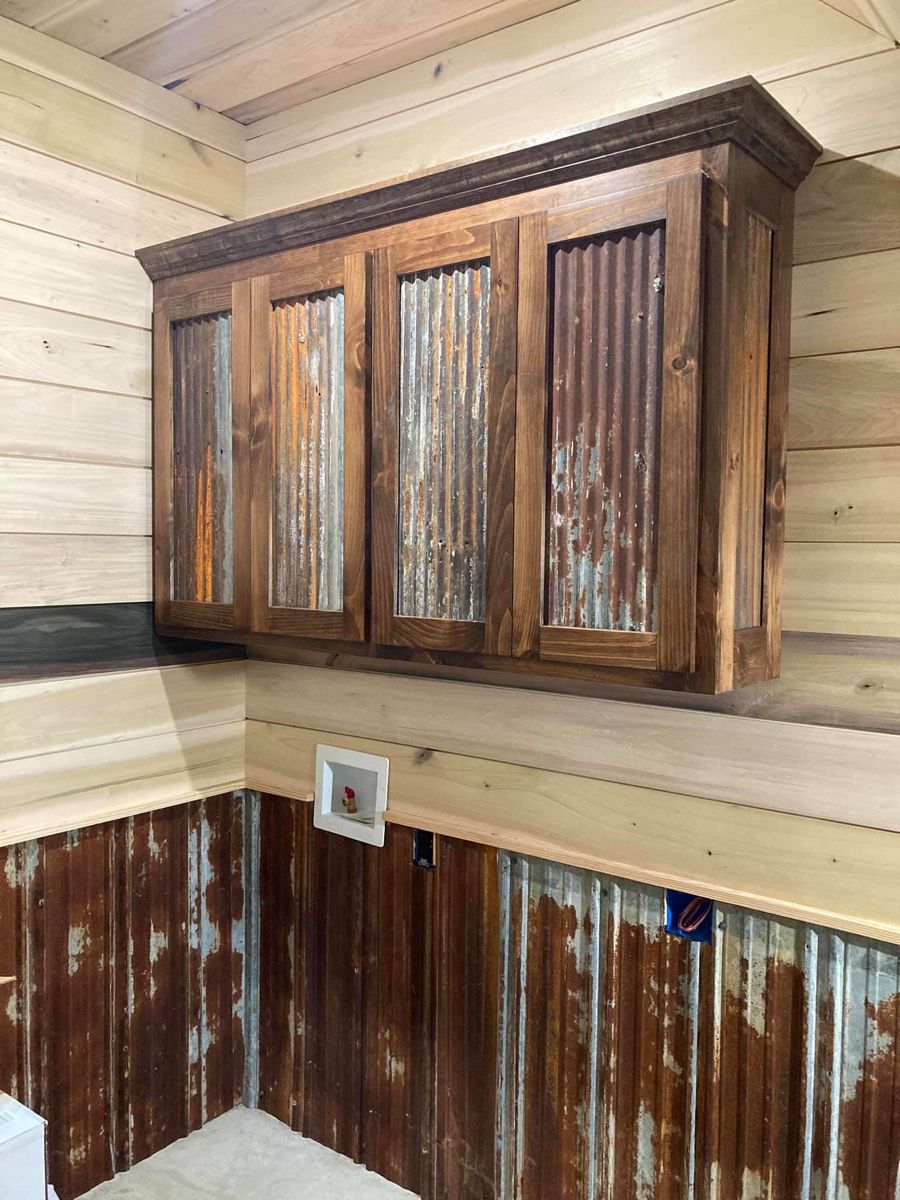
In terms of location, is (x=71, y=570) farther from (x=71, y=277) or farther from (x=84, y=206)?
(x=84, y=206)

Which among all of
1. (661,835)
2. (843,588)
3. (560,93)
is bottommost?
(661,835)

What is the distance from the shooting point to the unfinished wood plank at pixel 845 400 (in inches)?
55.9

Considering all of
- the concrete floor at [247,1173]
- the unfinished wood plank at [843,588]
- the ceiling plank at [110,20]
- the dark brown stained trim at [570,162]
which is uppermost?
the ceiling plank at [110,20]

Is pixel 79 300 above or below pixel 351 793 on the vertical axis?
above

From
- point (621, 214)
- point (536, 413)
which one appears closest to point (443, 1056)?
point (536, 413)

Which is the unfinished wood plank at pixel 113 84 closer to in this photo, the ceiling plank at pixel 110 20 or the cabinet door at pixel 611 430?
the ceiling plank at pixel 110 20

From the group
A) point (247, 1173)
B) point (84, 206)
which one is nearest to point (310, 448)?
point (84, 206)

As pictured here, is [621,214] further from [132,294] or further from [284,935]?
[284,935]

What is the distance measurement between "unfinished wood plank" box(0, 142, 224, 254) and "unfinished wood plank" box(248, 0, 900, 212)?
24cm

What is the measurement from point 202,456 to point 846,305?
1204 millimetres

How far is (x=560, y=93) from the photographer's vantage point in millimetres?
1736

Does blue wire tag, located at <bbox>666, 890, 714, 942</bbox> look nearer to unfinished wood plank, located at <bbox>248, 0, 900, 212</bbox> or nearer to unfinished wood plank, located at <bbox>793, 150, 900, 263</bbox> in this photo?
unfinished wood plank, located at <bbox>793, 150, 900, 263</bbox>

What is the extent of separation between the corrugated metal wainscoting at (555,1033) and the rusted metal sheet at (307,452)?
0.59m

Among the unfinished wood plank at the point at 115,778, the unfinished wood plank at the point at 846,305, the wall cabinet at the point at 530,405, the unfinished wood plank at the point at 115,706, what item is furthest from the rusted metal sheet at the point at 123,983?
the unfinished wood plank at the point at 846,305
